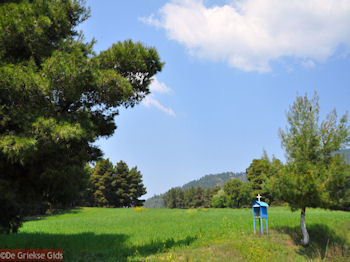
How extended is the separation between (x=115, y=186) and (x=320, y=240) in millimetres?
56799

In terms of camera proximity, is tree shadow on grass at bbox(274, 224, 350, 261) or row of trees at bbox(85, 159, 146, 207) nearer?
tree shadow on grass at bbox(274, 224, 350, 261)

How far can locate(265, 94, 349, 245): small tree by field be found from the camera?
12102 millimetres

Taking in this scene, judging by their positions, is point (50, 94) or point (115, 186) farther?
point (115, 186)

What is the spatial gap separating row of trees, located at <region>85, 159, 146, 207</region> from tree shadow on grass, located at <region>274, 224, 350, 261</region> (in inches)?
1964

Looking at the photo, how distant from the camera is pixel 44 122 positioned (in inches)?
283

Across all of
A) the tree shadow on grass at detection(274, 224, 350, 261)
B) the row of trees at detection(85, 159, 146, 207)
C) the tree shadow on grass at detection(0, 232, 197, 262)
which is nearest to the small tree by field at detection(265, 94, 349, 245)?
the tree shadow on grass at detection(274, 224, 350, 261)

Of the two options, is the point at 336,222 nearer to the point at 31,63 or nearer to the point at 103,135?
the point at 103,135

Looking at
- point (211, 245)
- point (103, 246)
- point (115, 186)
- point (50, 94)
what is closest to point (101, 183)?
point (115, 186)

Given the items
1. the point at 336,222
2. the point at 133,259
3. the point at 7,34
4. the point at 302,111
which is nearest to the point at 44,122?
the point at 7,34

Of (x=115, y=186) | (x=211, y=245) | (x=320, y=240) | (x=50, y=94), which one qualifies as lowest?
(x=320, y=240)

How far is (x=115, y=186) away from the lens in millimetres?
66188

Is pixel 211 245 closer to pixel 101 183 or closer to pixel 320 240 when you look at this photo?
pixel 320 240

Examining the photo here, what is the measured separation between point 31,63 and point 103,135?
4.77 metres

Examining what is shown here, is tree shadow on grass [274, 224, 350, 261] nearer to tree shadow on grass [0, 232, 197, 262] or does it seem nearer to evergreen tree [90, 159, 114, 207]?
tree shadow on grass [0, 232, 197, 262]
